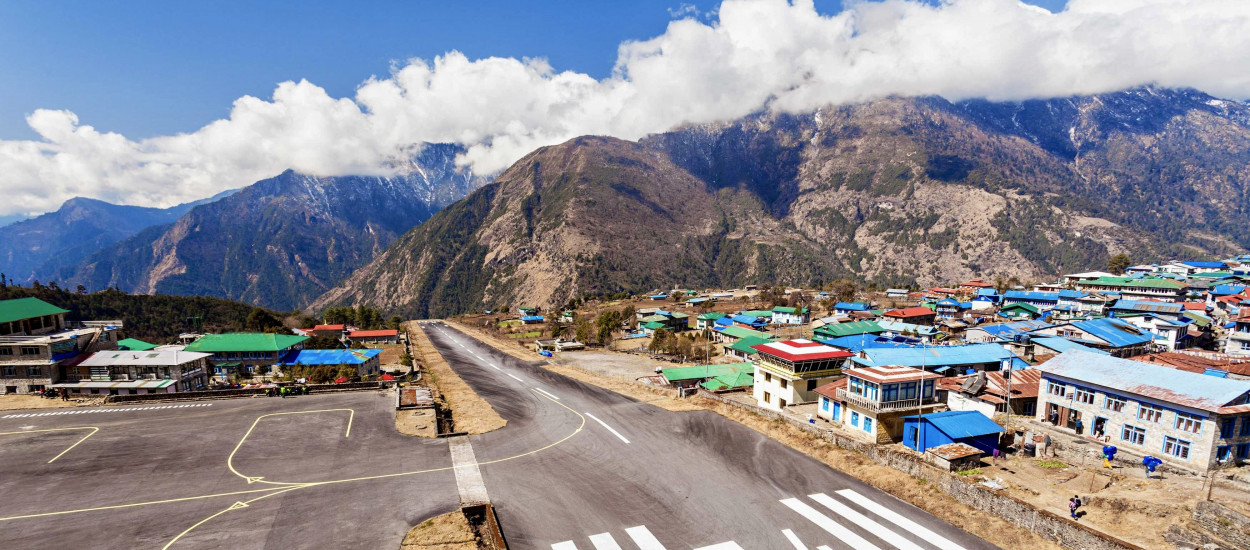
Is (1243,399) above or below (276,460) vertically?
above

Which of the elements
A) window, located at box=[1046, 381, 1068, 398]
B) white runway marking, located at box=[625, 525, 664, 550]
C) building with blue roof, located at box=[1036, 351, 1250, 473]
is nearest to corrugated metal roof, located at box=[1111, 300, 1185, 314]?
building with blue roof, located at box=[1036, 351, 1250, 473]

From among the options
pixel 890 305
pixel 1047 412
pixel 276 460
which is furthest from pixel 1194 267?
pixel 276 460

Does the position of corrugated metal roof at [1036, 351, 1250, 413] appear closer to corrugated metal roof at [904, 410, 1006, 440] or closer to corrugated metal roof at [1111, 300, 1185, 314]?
corrugated metal roof at [904, 410, 1006, 440]

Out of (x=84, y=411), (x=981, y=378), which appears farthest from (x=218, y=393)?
(x=981, y=378)

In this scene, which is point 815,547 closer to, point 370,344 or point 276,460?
point 276,460

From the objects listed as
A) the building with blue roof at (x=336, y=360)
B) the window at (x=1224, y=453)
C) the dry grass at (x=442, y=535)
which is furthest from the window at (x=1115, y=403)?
the building with blue roof at (x=336, y=360)

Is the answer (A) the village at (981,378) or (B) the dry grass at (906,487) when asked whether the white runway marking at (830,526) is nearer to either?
(B) the dry grass at (906,487)
